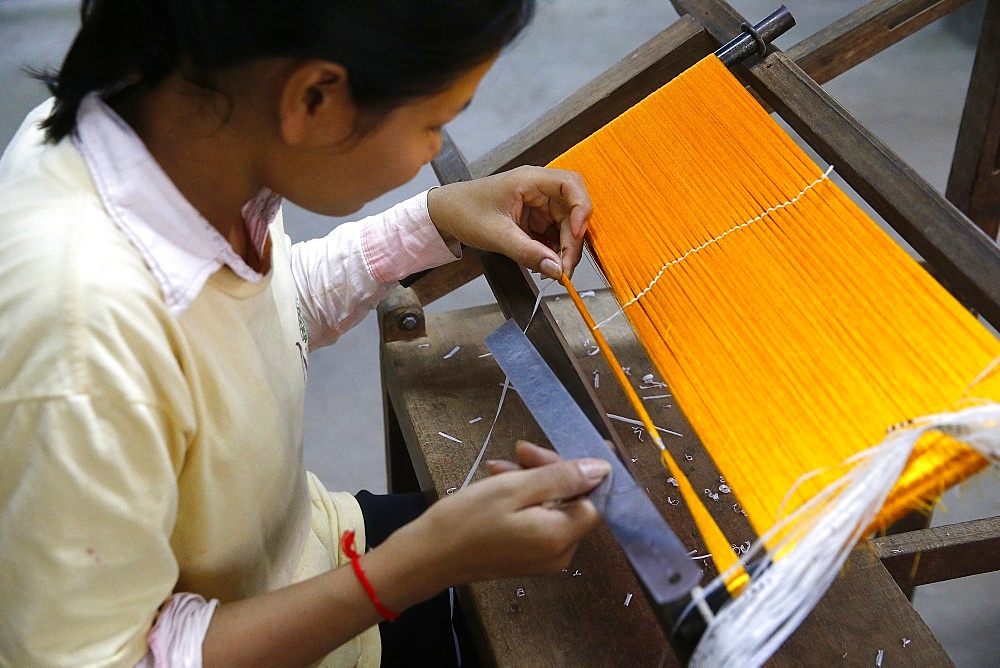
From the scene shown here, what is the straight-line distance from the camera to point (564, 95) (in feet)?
12.9

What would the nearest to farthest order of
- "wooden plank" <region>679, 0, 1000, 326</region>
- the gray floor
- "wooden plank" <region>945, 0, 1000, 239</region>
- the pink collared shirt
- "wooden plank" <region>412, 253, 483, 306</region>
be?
the pink collared shirt, "wooden plank" <region>679, 0, 1000, 326</region>, "wooden plank" <region>412, 253, 483, 306</region>, "wooden plank" <region>945, 0, 1000, 239</region>, the gray floor

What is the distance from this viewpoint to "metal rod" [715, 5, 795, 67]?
4.15 ft

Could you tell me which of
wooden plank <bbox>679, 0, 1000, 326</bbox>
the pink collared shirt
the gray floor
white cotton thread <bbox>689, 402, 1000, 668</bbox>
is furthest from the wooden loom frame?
the gray floor

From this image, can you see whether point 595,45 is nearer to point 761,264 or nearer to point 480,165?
point 480,165

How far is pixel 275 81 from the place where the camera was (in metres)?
0.74

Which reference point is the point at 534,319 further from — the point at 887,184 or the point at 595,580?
the point at 887,184

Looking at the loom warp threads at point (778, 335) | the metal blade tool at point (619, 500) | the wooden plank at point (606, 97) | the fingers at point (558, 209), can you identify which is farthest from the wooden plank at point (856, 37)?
the metal blade tool at point (619, 500)

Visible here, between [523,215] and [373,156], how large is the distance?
1.49ft

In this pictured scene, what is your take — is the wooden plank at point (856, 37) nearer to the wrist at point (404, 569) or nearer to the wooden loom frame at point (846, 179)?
the wooden loom frame at point (846, 179)

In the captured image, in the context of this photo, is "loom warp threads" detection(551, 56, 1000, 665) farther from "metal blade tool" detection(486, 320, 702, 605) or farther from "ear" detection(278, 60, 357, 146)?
"ear" detection(278, 60, 357, 146)

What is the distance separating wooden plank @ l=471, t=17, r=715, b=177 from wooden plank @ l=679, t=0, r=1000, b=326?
0.09m

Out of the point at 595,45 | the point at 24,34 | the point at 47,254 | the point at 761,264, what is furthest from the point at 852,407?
the point at 24,34

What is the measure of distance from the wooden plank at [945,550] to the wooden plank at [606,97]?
0.75 m

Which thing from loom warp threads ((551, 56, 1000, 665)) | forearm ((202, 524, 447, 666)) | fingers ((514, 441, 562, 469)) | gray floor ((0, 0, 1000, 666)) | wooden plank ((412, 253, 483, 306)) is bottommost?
gray floor ((0, 0, 1000, 666))
